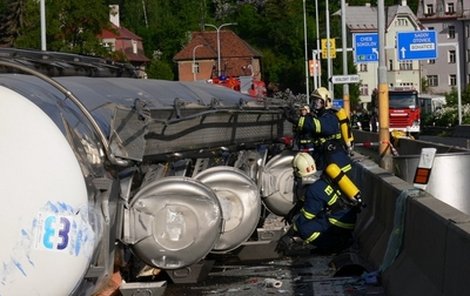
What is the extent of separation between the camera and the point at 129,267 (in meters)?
10.5

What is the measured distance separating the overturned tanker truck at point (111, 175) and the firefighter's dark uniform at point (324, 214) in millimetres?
1078

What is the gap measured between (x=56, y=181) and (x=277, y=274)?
246 inches

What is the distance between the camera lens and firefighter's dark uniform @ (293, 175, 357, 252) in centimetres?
1321

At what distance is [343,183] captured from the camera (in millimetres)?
13258

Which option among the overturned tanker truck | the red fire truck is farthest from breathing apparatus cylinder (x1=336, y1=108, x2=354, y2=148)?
the red fire truck

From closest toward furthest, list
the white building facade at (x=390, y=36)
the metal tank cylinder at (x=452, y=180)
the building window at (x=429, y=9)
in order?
1. the metal tank cylinder at (x=452, y=180)
2. the white building facade at (x=390, y=36)
3. the building window at (x=429, y=9)

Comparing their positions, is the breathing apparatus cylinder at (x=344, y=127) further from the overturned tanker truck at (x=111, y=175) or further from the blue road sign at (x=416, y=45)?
the blue road sign at (x=416, y=45)

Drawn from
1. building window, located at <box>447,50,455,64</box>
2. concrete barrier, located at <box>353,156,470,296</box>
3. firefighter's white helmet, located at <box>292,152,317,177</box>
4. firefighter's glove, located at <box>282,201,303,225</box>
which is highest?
building window, located at <box>447,50,455,64</box>

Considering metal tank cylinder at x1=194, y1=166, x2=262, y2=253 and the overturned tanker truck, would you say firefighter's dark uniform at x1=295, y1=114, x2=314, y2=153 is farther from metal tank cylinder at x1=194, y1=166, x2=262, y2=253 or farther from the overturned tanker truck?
metal tank cylinder at x1=194, y1=166, x2=262, y2=253

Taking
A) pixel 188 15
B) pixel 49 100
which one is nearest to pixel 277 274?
pixel 49 100

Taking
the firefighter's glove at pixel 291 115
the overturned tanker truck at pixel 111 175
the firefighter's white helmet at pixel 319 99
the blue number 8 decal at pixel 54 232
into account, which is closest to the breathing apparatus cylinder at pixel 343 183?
the overturned tanker truck at pixel 111 175

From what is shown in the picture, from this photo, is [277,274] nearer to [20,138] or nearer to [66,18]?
[20,138]

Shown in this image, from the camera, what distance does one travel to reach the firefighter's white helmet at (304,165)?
1395cm

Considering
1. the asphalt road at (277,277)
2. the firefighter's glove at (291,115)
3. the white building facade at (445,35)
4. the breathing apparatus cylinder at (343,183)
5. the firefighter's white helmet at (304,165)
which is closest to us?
the asphalt road at (277,277)
